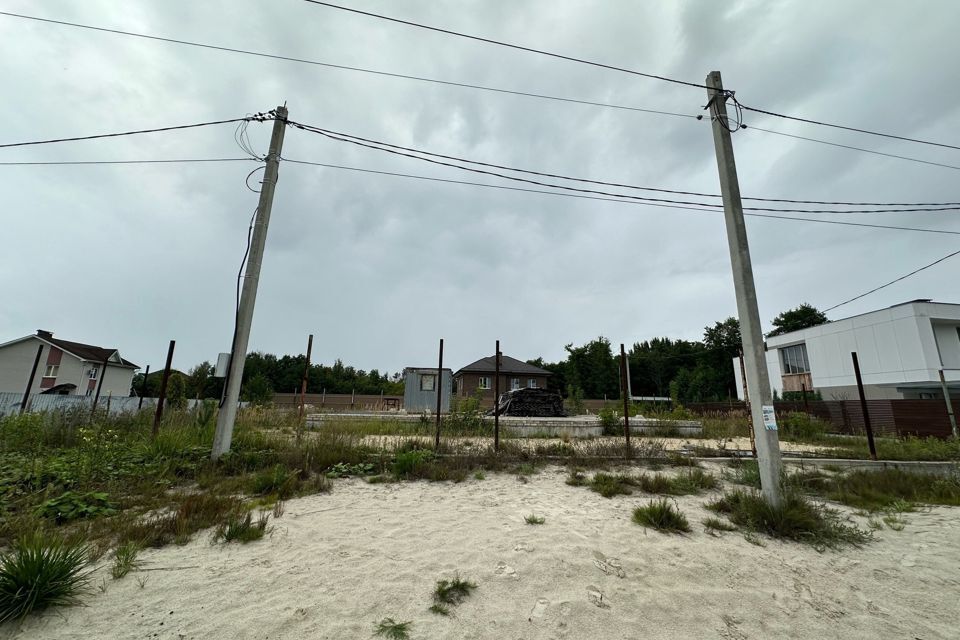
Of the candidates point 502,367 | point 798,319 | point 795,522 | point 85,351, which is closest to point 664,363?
point 798,319

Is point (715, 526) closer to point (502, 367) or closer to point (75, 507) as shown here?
point (75, 507)

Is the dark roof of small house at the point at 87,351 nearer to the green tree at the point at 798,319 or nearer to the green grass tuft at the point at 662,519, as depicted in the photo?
the green grass tuft at the point at 662,519

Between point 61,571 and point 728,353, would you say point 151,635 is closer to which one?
point 61,571

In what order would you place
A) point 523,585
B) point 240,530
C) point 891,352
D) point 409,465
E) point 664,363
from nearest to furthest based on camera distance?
point 523,585
point 240,530
point 409,465
point 891,352
point 664,363

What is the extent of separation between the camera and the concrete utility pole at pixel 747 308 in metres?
4.84

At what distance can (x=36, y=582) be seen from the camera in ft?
8.40

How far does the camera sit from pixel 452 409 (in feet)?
43.3

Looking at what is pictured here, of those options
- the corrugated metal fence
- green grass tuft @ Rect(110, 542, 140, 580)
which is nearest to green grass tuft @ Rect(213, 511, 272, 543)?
green grass tuft @ Rect(110, 542, 140, 580)

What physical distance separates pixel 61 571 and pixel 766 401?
6.93 metres

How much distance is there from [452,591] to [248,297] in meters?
6.35

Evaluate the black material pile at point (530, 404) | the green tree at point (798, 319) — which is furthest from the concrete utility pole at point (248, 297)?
the green tree at point (798, 319)

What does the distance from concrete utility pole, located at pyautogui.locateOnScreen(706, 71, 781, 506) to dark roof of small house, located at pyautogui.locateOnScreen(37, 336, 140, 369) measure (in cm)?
4459

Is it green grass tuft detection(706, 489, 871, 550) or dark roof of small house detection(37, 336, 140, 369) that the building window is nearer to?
green grass tuft detection(706, 489, 871, 550)

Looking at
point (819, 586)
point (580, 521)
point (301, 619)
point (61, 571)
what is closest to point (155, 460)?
point (61, 571)
